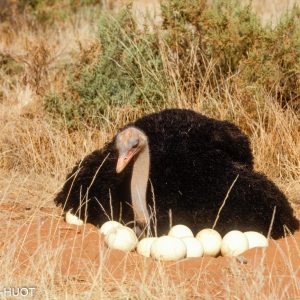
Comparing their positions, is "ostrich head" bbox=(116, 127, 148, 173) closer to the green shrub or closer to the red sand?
the red sand

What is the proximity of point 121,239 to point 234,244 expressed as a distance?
0.74 meters

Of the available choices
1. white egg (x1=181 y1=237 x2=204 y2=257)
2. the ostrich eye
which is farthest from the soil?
the ostrich eye

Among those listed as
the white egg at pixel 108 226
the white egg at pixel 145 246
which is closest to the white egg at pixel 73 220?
the white egg at pixel 108 226

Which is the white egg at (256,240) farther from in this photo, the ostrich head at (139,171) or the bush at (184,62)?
the bush at (184,62)

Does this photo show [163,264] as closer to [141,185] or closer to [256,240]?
[141,185]

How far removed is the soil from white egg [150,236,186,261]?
0.06 meters

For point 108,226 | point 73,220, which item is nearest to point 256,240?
point 108,226

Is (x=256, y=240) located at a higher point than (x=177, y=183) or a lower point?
lower

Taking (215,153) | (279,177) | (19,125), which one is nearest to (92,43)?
(19,125)

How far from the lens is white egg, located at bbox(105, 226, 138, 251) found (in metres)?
5.58

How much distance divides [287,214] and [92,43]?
4.37 m

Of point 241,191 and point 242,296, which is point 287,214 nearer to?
point 241,191

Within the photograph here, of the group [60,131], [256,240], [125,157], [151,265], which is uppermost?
[125,157]

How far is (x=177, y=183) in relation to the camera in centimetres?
611
